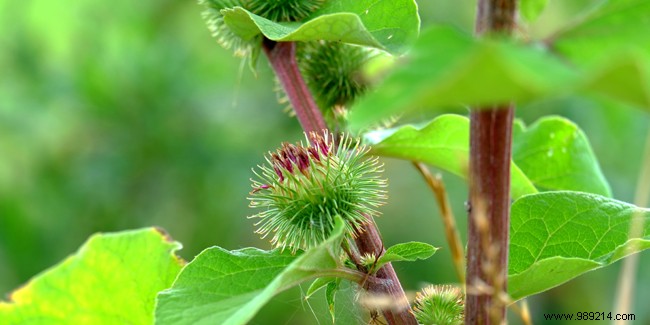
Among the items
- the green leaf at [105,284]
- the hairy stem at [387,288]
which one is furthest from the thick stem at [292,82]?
the green leaf at [105,284]

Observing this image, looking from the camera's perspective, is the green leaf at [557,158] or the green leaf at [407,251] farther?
the green leaf at [557,158]

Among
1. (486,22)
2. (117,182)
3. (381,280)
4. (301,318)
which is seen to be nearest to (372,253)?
(381,280)

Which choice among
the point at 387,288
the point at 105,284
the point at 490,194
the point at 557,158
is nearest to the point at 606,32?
the point at 490,194

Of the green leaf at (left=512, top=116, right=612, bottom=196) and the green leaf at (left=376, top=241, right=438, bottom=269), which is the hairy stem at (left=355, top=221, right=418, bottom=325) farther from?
the green leaf at (left=512, top=116, right=612, bottom=196)

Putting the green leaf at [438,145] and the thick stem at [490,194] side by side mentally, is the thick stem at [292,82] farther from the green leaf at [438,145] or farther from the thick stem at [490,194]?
the thick stem at [490,194]

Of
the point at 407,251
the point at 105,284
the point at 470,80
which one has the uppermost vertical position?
the point at 470,80

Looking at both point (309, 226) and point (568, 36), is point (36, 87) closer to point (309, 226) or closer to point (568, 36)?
point (309, 226)

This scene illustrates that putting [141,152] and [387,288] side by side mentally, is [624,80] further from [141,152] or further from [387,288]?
[141,152]
